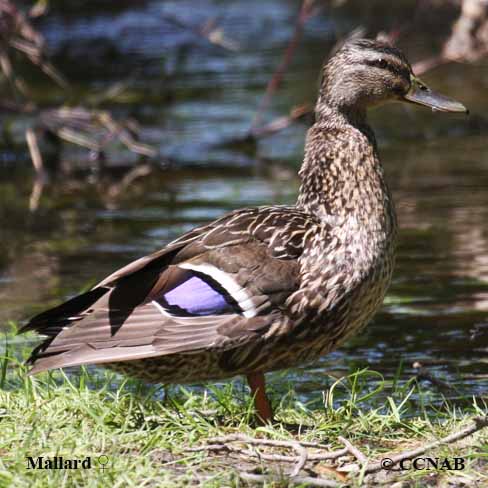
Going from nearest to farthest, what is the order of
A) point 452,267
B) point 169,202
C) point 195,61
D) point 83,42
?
point 452,267
point 169,202
point 195,61
point 83,42

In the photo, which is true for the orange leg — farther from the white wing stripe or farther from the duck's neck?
the duck's neck

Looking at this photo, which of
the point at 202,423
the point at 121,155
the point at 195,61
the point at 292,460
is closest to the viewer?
the point at 292,460

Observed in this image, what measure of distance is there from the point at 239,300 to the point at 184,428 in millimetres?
523

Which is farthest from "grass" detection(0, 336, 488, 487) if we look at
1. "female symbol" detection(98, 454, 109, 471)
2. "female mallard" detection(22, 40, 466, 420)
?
"female mallard" detection(22, 40, 466, 420)

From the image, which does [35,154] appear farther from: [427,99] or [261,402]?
[261,402]

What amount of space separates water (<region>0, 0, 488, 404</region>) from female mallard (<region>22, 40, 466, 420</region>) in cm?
82

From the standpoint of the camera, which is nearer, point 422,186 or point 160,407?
point 160,407

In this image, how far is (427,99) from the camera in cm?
568

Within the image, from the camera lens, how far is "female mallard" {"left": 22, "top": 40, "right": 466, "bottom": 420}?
4.85 meters

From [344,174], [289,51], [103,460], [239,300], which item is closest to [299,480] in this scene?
[103,460]

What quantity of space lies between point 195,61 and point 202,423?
10.9 m

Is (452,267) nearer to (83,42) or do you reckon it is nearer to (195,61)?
(195,61)

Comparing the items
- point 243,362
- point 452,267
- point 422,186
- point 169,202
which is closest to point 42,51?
point 169,202

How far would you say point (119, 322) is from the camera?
489 cm
